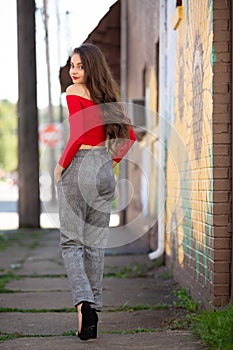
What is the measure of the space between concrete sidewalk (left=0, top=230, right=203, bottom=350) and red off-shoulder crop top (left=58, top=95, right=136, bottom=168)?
1.02 m

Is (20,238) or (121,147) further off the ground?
(121,147)

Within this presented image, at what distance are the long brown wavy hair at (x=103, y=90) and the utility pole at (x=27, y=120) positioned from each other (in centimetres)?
1063

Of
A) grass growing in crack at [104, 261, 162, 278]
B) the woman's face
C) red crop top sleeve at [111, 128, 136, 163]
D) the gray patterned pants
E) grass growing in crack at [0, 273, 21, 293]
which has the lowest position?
grass growing in crack at [104, 261, 162, 278]

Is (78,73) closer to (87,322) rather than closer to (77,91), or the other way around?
(77,91)

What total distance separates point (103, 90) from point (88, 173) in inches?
18.8

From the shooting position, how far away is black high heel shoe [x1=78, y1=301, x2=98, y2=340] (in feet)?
13.9

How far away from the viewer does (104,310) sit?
5621 mm

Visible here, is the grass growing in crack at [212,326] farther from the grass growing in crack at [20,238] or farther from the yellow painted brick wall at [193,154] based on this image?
the grass growing in crack at [20,238]

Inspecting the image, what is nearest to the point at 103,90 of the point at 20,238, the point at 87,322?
the point at 87,322

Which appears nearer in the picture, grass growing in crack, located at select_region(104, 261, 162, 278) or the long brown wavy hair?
the long brown wavy hair

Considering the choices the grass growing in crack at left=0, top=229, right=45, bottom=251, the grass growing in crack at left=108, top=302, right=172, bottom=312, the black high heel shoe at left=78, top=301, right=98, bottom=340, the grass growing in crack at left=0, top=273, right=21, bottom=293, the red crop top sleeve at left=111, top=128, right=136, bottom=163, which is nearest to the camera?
the black high heel shoe at left=78, top=301, right=98, bottom=340

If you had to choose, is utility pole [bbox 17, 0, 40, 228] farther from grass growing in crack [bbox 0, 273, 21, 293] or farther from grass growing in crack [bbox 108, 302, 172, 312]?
grass growing in crack [bbox 108, 302, 172, 312]

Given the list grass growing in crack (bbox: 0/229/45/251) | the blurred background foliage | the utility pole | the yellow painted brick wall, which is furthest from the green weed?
the blurred background foliage

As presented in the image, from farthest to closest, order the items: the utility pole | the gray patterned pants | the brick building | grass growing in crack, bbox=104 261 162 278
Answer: the utility pole → grass growing in crack, bbox=104 261 162 278 → the brick building → the gray patterned pants
